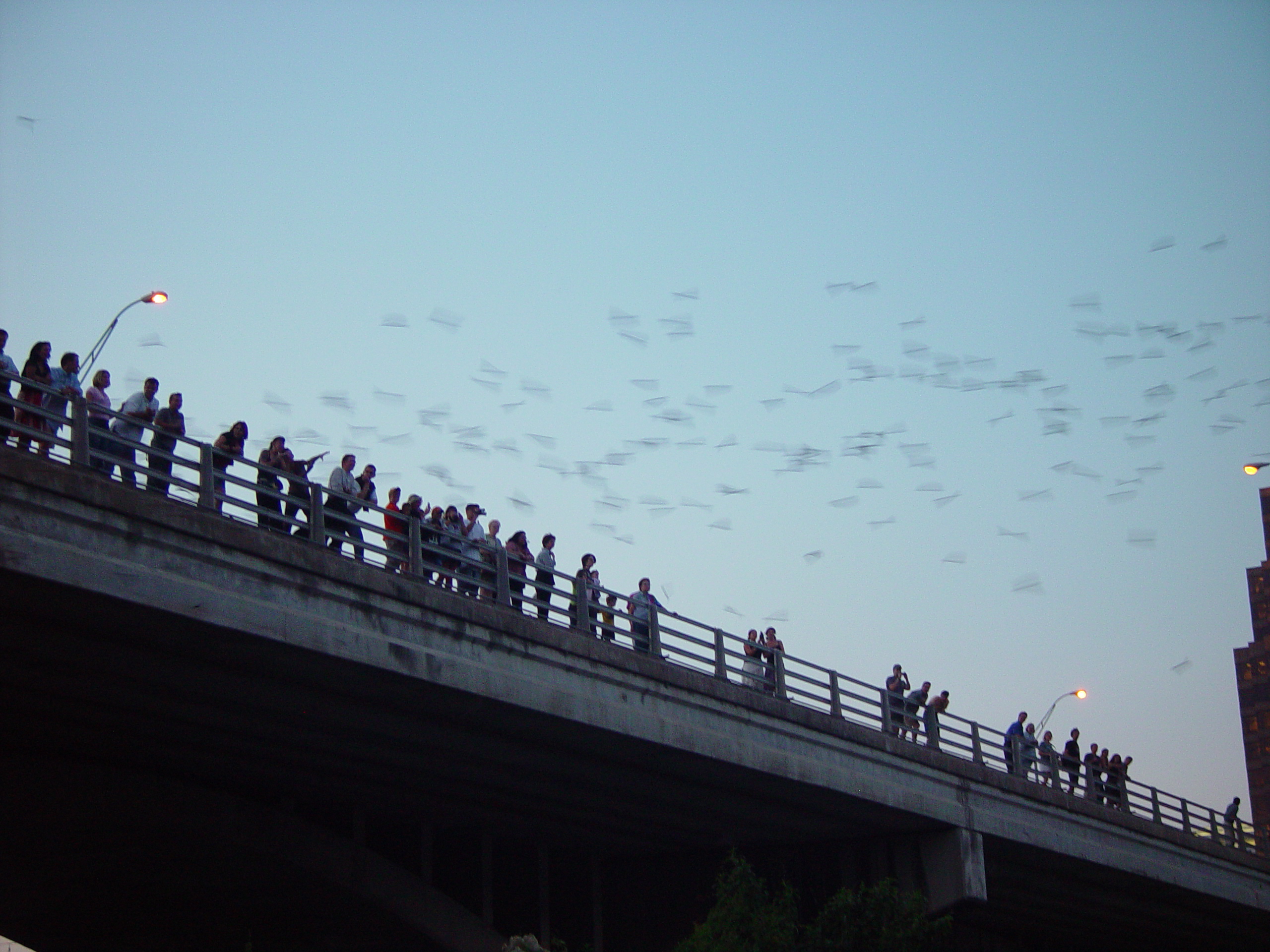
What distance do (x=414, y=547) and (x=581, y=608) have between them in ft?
11.2

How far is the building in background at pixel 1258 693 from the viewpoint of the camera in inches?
4264

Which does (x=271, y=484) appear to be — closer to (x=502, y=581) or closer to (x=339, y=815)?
(x=502, y=581)

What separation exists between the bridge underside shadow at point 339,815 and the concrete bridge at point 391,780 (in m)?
0.07

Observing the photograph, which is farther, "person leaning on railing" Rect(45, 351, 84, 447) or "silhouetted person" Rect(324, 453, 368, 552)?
"silhouetted person" Rect(324, 453, 368, 552)

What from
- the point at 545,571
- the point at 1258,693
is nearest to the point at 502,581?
the point at 545,571

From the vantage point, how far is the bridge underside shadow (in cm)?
2102

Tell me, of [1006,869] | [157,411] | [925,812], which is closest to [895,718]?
[925,812]

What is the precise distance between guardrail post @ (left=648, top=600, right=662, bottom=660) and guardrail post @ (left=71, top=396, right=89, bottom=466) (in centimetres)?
1045

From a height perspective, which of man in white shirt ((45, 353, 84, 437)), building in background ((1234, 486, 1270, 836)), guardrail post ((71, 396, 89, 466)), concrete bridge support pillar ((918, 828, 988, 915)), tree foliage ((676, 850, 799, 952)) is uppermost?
building in background ((1234, 486, 1270, 836))

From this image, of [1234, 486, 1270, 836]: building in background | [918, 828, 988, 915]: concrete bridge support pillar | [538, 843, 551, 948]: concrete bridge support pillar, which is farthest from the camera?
[1234, 486, 1270, 836]: building in background

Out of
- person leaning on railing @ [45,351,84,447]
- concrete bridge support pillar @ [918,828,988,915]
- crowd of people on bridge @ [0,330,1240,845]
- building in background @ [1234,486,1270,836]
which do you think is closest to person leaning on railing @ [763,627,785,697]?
crowd of people on bridge @ [0,330,1240,845]

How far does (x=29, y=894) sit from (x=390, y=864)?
25.3 ft

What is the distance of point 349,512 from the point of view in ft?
73.9

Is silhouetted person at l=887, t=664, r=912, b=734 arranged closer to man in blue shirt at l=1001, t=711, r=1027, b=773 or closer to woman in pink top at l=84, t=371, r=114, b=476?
man in blue shirt at l=1001, t=711, r=1027, b=773
